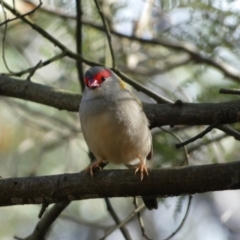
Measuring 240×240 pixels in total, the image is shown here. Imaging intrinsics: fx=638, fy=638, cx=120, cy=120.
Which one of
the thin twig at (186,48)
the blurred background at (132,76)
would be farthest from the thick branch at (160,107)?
the thin twig at (186,48)

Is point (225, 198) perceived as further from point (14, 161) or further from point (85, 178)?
point (85, 178)

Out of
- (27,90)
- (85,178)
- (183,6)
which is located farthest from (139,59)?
(85,178)

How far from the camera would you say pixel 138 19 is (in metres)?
6.10

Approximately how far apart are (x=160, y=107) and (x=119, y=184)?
105 centimetres

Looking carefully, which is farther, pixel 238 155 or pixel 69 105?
pixel 238 155

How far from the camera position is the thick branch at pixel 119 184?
3.11m

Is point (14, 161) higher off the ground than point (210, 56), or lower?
lower

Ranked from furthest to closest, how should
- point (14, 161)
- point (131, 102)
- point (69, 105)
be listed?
point (14, 161) → point (69, 105) → point (131, 102)

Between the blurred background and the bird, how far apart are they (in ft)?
2.32

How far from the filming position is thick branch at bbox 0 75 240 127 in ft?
12.8

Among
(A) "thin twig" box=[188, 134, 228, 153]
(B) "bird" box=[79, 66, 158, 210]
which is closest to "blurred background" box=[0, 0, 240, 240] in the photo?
(A) "thin twig" box=[188, 134, 228, 153]

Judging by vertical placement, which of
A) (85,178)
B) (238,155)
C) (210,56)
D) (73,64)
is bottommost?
(238,155)

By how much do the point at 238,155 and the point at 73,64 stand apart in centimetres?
181

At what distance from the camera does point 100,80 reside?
13.9ft
